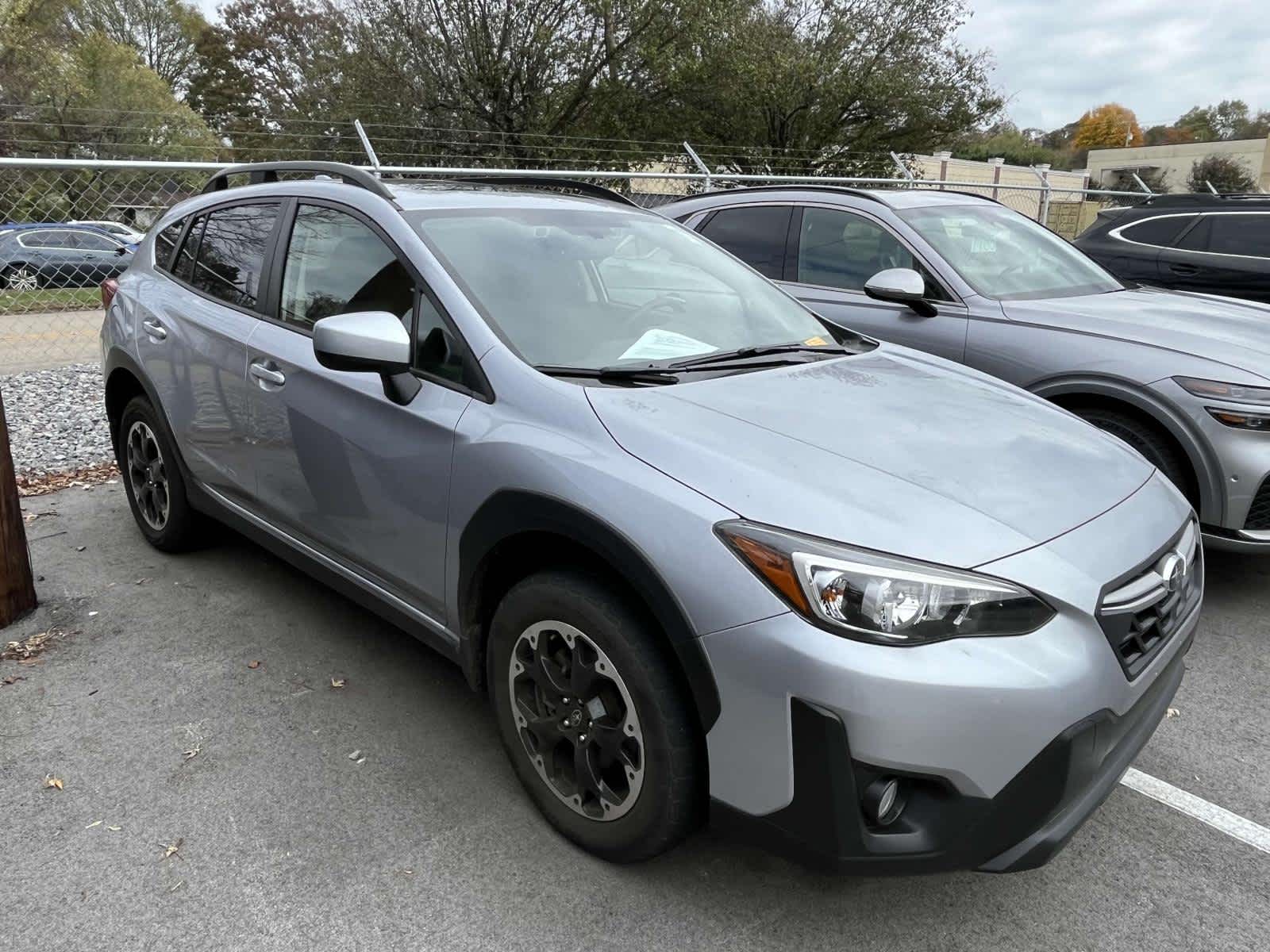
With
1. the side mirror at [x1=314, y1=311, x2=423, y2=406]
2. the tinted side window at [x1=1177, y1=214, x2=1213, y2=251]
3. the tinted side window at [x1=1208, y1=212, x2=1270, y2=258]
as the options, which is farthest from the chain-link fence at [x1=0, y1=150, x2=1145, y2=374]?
the side mirror at [x1=314, y1=311, x2=423, y2=406]

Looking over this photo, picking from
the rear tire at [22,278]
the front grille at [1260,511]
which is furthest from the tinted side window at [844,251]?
the rear tire at [22,278]

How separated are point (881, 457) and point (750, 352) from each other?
827 millimetres

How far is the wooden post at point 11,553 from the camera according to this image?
3.60 metres

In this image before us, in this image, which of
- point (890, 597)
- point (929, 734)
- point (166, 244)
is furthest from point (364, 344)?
point (166, 244)

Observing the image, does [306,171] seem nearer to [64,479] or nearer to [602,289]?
[602,289]

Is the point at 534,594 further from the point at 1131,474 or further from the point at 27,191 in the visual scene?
the point at 27,191

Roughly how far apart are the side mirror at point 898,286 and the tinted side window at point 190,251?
3.08 meters

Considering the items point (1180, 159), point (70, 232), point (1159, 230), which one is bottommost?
point (70, 232)

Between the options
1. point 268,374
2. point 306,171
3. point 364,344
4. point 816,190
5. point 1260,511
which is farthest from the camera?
point 816,190

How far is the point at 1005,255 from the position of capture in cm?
521

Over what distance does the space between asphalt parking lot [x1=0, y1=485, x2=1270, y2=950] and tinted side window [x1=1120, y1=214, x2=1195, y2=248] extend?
5.11 meters

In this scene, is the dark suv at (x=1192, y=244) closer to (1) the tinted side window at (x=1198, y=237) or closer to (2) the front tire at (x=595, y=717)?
(1) the tinted side window at (x=1198, y=237)

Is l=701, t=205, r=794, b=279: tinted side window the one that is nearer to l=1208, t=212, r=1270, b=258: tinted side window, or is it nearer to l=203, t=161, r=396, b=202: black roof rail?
l=203, t=161, r=396, b=202: black roof rail

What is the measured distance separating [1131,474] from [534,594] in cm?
164
